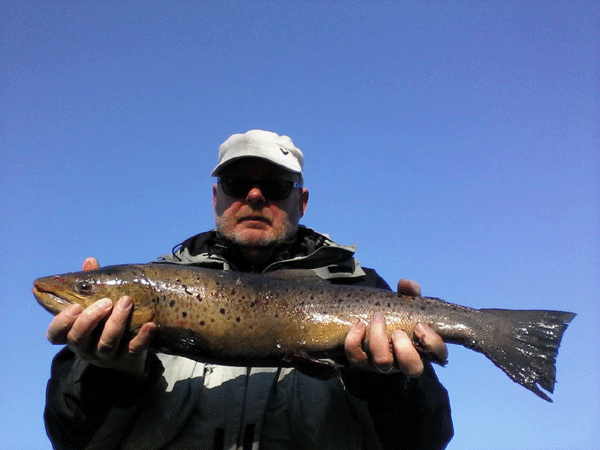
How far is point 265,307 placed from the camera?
4.56 m

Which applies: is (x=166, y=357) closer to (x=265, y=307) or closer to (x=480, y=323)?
(x=265, y=307)

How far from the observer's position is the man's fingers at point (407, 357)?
4.18 meters

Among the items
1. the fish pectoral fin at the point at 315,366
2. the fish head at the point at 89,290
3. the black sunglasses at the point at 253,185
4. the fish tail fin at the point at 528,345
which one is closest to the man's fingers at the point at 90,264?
the fish head at the point at 89,290

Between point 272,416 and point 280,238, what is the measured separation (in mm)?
1932

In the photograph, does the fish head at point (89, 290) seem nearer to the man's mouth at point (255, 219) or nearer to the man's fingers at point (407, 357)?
the man's mouth at point (255, 219)

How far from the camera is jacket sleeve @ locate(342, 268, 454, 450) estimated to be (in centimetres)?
446

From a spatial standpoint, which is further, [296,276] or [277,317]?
[296,276]

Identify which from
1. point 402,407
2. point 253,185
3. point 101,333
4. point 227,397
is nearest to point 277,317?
point 227,397

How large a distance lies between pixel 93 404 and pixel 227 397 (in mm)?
1029

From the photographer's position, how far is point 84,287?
175 inches

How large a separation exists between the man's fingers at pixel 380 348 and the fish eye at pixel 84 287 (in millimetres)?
2183

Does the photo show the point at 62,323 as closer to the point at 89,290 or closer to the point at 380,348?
the point at 89,290

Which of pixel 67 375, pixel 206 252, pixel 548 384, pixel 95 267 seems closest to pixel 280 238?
pixel 206 252

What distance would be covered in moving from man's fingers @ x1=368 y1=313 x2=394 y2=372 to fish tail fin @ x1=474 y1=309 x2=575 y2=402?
835mm
